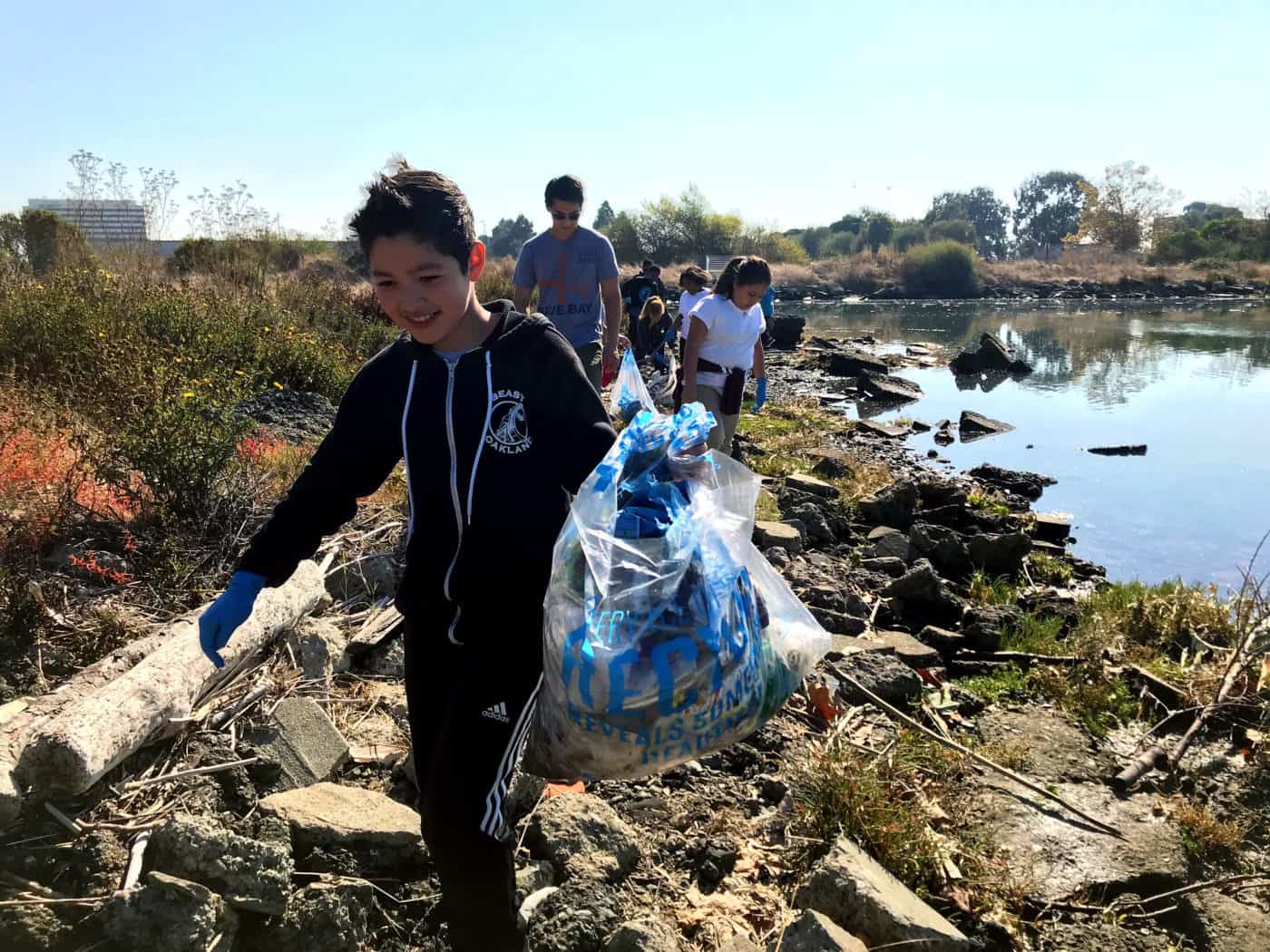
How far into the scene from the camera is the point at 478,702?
1793 mm

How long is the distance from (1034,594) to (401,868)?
16.7 ft

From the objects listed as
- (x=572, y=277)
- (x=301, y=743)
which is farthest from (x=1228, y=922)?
(x=572, y=277)

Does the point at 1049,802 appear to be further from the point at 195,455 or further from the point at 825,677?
the point at 195,455

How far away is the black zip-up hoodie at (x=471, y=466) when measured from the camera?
6.19 ft

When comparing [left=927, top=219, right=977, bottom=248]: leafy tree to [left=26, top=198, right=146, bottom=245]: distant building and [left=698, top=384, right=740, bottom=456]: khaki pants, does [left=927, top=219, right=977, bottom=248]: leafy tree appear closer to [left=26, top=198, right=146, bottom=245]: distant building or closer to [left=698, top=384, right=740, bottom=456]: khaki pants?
[left=26, top=198, right=146, bottom=245]: distant building

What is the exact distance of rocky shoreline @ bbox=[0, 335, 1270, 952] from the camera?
2074mm

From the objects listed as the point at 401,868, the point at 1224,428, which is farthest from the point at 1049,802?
the point at 1224,428

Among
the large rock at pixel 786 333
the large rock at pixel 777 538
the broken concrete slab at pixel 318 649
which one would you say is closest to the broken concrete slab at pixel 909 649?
the large rock at pixel 777 538

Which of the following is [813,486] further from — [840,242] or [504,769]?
[840,242]

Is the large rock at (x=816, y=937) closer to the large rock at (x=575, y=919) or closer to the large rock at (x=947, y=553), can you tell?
the large rock at (x=575, y=919)

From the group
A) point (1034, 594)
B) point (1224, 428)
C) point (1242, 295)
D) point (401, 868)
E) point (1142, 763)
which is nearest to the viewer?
point (401, 868)

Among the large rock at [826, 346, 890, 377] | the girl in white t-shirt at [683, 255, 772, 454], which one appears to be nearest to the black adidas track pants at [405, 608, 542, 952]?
the girl in white t-shirt at [683, 255, 772, 454]

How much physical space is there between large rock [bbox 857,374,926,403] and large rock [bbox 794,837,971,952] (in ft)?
48.4

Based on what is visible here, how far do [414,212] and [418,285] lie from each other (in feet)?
0.51
